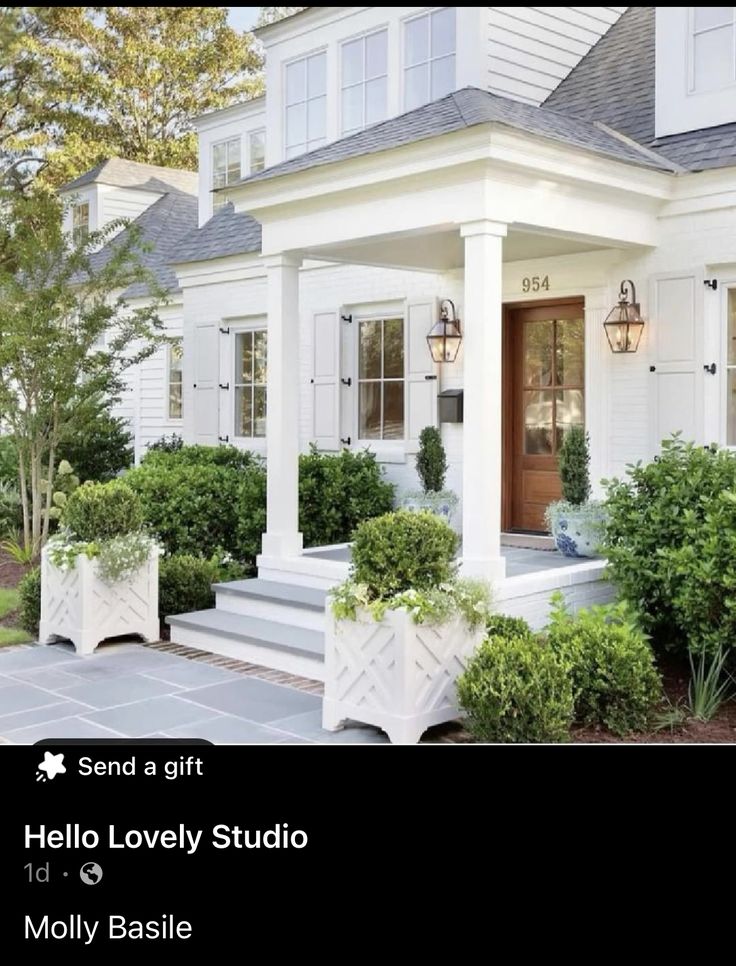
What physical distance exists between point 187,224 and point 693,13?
1136cm

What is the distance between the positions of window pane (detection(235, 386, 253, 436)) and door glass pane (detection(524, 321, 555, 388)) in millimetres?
3780

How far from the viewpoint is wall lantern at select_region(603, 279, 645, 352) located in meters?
7.74

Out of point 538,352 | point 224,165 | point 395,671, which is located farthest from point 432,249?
point 224,165

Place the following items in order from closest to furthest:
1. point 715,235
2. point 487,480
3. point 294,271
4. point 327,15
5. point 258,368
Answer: point 487,480 < point 715,235 < point 294,271 < point 327,15 < point 258,368

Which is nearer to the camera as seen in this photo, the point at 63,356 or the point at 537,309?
the point at 537,309

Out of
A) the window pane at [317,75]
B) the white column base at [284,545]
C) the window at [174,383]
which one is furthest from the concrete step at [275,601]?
the window at [174,383]

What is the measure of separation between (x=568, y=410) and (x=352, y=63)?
13.8 ft

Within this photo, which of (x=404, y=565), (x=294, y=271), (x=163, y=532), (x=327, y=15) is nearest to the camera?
(x=404, y=565)

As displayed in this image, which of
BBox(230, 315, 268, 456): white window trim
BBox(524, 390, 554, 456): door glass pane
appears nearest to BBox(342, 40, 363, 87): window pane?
BBox(230, 315, 268, 456): white window trim

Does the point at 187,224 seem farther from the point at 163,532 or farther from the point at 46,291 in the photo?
the point at 163,532

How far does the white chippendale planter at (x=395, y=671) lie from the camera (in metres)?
4.91

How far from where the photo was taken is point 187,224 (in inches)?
697

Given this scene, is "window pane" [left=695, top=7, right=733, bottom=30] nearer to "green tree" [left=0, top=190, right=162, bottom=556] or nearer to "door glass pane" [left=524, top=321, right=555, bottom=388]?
"door glass pane" [left=524, top=321, right=555, bottom=388]

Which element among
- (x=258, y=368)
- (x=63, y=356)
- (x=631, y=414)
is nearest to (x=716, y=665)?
(x=631, y=414)
